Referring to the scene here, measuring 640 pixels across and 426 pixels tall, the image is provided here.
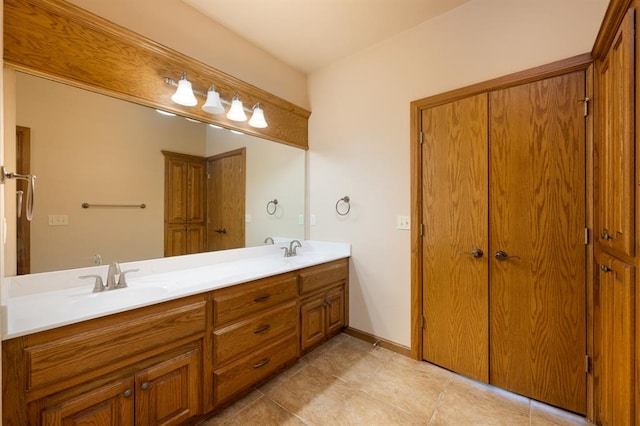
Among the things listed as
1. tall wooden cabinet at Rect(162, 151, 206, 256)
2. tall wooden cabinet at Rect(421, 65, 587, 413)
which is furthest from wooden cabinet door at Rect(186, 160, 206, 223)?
tall wooden cabinet at Rect(421, 65, 587, 413)

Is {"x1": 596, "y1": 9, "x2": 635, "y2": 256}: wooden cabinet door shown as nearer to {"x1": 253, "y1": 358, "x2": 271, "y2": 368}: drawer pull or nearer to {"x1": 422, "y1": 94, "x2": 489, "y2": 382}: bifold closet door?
{"x1": 422, "y1": 94, "x2": 489, "y2": 382}: bifold closet door

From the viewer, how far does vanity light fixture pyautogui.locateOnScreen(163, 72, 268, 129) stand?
176 centimetres

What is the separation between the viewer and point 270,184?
8.90ft

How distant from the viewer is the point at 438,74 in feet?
6.79

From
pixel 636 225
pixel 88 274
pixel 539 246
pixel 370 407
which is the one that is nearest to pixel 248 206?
pixel 88 274

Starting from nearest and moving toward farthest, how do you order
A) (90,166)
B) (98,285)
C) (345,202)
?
1. (98,285)
2. (90,166)
3. (345,202)

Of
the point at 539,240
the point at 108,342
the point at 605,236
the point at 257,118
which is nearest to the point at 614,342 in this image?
the point at 605,236

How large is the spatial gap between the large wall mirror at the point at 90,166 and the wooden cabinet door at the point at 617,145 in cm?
232

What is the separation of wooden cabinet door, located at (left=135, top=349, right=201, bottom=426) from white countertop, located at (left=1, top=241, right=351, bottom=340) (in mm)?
342

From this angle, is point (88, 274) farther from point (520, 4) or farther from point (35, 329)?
point (520, 4)

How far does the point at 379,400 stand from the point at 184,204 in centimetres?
192

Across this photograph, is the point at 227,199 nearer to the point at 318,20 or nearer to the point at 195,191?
the point at 195,191

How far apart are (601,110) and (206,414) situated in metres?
2.72

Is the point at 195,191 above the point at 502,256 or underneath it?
above
